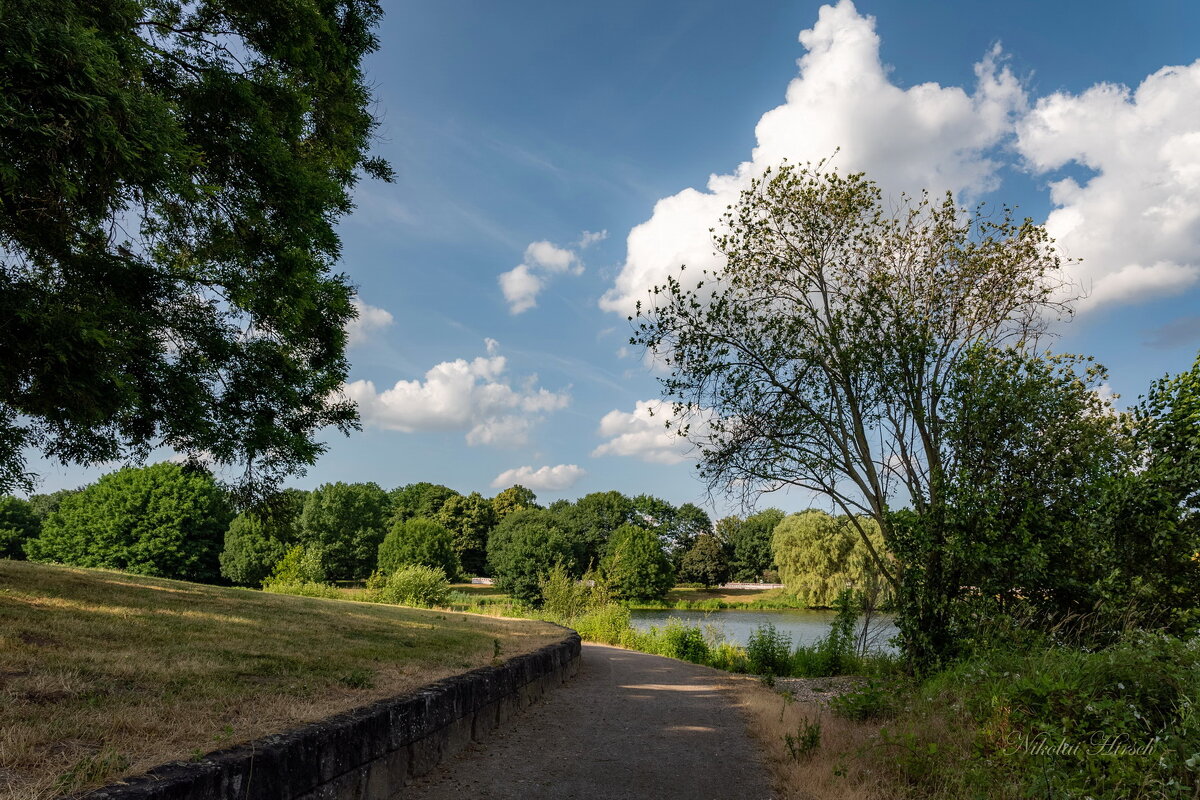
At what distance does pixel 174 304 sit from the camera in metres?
7.87

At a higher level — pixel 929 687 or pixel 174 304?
pixel 174 304

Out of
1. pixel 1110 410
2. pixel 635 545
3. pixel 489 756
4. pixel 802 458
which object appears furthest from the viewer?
pixel 635 545

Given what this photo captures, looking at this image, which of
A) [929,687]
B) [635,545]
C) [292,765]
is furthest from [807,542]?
[292,765]

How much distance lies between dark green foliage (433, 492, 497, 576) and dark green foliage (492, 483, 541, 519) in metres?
1.02

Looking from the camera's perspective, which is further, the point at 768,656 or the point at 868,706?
the point at 768,656

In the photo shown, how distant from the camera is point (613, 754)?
20.2 feet

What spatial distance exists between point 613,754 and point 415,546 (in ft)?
145

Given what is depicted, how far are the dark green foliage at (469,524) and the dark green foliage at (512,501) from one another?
1016mm

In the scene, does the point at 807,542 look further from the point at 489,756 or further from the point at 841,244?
the point at 489,756

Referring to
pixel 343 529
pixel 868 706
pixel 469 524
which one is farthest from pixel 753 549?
pixel 868 706

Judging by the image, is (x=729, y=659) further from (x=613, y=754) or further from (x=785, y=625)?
(x=785, y=625)

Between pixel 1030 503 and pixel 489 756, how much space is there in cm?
735

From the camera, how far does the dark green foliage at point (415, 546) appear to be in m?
46.6

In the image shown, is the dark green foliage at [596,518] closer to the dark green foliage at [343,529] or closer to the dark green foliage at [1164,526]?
the dark green foliage at [343,529]
